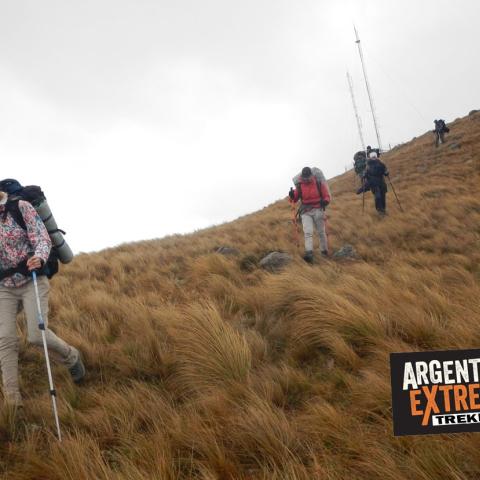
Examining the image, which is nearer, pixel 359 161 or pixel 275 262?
pixel 275 262

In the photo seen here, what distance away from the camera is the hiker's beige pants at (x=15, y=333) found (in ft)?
11.2

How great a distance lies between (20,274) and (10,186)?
1.04 metres

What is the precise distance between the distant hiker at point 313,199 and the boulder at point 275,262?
1044mm

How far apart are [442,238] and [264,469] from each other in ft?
28.5

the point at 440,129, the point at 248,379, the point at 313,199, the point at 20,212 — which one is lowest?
the point at 248,379

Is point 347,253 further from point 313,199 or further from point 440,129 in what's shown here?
point 440,129

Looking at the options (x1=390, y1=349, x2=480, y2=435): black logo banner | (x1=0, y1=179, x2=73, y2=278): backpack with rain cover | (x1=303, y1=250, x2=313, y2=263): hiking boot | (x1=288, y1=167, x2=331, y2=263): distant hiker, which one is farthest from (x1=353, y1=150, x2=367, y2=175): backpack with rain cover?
(x1=390, y1=349, x2=480, y2=435): black logo banner

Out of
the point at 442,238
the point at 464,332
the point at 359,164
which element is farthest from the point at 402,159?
the point at 464,332

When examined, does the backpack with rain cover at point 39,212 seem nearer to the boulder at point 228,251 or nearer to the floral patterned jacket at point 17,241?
the floral patterned jacket at point 17,241

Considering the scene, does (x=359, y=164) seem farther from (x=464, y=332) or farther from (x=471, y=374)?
(x=471, y=374)

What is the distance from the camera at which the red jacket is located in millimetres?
8883

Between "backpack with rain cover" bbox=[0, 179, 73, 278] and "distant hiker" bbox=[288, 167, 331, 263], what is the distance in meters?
6.02

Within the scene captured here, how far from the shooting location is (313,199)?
8938 millimetres

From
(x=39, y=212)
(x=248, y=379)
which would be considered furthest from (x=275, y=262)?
(x=39, y=212)
